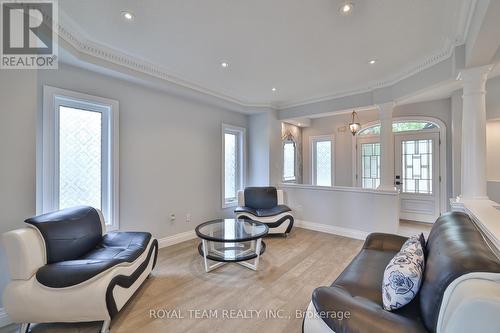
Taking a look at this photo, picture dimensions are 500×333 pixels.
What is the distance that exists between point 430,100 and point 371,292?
4799mm

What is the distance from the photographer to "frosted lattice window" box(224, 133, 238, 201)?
15.9ft

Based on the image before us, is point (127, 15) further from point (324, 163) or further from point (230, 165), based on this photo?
point (324, 163)

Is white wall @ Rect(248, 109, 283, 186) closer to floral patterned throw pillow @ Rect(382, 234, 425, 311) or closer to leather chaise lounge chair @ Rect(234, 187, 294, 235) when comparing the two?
leather chaise lounge chair @ Rect(234, 187, 294, 235)

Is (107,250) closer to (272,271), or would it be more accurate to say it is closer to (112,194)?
(112,194)

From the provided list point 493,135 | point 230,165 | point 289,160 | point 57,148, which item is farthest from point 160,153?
point 493,135

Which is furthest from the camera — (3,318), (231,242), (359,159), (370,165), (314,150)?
(314,150)

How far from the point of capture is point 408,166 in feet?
16.5

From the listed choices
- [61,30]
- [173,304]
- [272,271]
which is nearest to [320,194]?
[272,271]

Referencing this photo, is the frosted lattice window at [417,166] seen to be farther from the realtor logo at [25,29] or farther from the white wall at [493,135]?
the realtor logo at [25,29]

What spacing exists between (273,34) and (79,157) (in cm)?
279

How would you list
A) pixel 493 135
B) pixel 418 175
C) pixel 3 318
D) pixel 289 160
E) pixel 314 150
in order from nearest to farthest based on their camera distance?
pixel 3 318 < pixel 493 135 < pixel 418 175 < pixel 289 160 < pixel 314 150

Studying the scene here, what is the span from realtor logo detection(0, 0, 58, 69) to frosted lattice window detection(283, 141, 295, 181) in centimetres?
494

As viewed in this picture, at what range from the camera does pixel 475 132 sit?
7.90ft

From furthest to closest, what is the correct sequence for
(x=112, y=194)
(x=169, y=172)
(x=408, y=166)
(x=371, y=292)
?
(x=408, y=166) < (x=169, y=172) < (x=112, y=194) < (x=371, y=292)
